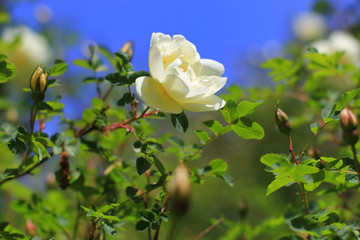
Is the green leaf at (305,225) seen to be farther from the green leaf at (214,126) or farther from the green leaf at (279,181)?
the green leaf at (214,126)

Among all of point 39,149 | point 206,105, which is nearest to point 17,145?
point 39,149

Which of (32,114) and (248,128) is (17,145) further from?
(248,128)

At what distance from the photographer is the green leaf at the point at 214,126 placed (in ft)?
1.92

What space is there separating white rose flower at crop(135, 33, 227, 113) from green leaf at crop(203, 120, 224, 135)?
0.17 feet

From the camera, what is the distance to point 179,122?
58 cm

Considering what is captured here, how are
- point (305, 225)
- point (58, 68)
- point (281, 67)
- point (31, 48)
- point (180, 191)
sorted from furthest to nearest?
point (31, 48) → point (281, 67) → point (58, 68) → point (305, 225) → point (180, 191)

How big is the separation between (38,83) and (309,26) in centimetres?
302

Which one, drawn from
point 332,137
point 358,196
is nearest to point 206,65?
point 332,137

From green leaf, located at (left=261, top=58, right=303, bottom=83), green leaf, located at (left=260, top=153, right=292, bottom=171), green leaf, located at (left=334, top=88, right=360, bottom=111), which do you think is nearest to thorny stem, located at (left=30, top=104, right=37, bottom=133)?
green leaf, located at (left=260, top=153, right=292, bottom=171)

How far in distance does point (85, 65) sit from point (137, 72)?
0.23 m

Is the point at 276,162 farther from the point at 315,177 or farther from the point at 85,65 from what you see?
the point at 85,65

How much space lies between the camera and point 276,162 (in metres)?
0.47

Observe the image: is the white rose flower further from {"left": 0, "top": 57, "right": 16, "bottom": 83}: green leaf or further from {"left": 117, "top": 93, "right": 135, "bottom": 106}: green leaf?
{"left": 0, "top": 57, "right": 16, "bottom": 83}: green leaf

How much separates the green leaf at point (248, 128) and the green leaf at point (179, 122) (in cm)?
8
